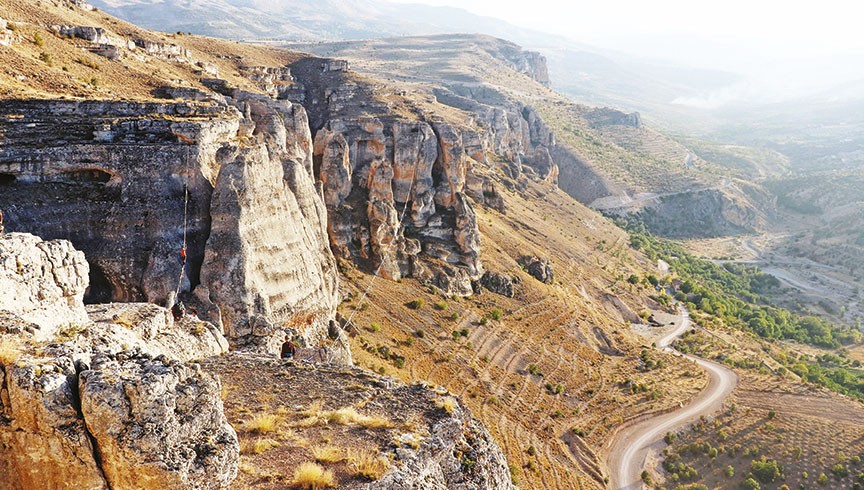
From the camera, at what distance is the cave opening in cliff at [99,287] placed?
18.0 metres

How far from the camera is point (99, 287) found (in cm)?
1817

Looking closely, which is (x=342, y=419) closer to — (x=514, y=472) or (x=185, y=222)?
(x=185, y=222)

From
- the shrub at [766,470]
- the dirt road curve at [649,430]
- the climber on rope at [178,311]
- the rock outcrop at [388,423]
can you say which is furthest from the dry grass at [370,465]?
the shrub at [766,470]

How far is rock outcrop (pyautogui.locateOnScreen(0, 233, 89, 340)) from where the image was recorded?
912cm

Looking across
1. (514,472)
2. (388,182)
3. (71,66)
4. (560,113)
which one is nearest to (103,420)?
(514,472)

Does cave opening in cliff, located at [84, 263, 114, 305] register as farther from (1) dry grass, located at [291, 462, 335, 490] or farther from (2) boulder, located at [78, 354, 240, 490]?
(1) dry grass, located at [291, 462, 335, 490]

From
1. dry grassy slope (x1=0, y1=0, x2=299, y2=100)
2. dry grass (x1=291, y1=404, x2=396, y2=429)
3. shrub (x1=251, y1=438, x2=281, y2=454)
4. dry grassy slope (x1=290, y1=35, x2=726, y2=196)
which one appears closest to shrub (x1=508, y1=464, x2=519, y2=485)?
dry grass (x1=291, y1=404, x2=396, y2=429)

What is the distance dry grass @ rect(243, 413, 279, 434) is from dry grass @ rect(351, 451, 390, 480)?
183 cm

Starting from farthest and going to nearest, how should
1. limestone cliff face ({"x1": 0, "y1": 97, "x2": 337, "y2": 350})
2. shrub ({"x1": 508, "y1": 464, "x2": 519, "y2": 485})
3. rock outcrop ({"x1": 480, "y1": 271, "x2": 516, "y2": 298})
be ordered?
rock outcrop ({"x1": 480, "y1": 271, "x2": 516, "y2": 298})
shrub ({"x1": 508, "y1": 464, "x2": 519, "y2": 485})
limestone cliff face ({"x1": 0, "y1": 97, "x2": 337, "y2": 350})

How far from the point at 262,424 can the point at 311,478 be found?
1.97m

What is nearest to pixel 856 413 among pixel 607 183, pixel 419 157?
pixel 419 157

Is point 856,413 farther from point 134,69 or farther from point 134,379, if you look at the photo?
point 134,69

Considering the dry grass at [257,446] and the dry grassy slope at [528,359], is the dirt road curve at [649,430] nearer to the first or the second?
the dry grassy slope at [528,359]

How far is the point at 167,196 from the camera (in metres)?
19.7
